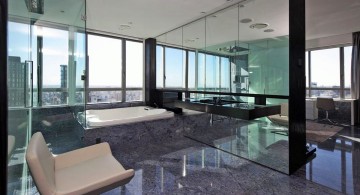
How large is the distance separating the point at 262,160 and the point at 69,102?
10.7 feet

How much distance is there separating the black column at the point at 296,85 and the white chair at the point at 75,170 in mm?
2143

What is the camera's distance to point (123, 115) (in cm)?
480

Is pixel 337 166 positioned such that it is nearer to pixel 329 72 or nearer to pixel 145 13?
pixel 145 13

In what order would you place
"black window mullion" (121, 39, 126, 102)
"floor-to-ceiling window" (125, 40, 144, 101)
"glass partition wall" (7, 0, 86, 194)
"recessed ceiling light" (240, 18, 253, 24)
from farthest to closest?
1. "floor-to-ceiling window" (125, 40, 144, 101)
2. "black window mullion" (121, 39, 126, 102)
3. "recessed ceiling light" (240, 18, 253, 24)
4. "glass partition wall" (7, 0, 86, 194)

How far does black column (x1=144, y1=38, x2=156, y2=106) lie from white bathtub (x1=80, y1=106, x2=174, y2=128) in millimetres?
358

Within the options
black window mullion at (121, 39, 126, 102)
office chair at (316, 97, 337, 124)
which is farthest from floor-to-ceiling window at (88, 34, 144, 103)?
office chair at (316, 97, 337, 124)

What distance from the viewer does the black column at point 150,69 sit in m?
5.19

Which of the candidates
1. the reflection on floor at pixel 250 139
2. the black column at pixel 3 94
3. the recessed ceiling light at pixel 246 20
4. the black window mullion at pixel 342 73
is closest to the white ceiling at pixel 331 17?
the recessed ceiling light at pixel 246 20

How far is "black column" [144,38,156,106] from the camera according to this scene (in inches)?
204

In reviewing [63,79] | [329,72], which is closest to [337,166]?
[63,79]

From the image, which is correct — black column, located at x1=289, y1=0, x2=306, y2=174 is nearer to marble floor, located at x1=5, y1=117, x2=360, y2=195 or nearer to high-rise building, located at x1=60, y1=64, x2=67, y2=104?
marble floor, located at x1=5, y1=117, x2=360, y2=195

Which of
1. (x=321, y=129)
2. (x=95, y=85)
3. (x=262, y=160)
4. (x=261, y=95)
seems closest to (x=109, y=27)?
(x=95, y=85)

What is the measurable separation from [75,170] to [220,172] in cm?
175

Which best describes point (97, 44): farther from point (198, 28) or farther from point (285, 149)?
point (285, 149)
